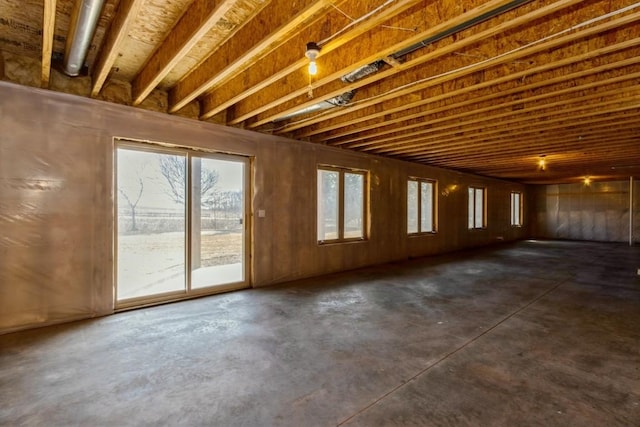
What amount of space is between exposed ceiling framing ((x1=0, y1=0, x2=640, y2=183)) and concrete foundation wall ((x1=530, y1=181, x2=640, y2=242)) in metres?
9.58

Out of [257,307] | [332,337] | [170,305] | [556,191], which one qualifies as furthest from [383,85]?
[556,191]

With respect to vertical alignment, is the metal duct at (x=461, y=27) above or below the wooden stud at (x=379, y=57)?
above

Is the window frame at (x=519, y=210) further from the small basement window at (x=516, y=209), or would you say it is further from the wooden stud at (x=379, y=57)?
the wooden stud at (x=379, y=57)

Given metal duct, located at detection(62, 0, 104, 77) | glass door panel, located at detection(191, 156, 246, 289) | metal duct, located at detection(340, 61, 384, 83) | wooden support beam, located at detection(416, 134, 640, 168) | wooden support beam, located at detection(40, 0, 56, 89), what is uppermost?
metal duct, located at detection(62, 0, 104, 77)

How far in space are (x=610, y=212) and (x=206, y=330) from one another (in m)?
15.2

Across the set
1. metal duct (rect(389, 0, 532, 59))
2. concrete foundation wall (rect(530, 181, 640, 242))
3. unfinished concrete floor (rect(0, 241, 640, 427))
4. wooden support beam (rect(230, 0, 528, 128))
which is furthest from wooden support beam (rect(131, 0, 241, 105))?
concrete foundation wall (rect(530, 181, 640, 242))

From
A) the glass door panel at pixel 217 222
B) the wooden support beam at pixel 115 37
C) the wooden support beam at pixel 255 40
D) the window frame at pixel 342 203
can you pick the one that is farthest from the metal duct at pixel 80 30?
the window frame at pixel 342 203

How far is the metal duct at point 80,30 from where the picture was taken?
6.92 ft

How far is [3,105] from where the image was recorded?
309cm

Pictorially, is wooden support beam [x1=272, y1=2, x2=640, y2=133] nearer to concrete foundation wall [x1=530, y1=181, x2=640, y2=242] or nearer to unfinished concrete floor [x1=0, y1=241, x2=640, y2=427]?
unfinished concrete floor [x1=0, y1=241, x2=640, y2=427]

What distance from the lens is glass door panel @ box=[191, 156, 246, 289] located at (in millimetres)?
4402

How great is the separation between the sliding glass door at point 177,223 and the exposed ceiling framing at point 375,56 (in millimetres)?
743

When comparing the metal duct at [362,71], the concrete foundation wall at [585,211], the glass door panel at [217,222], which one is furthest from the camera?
the concrete foundation wall at [585,211]

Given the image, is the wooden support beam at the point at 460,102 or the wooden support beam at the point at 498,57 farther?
the wooden support beam at the point at 460,102
